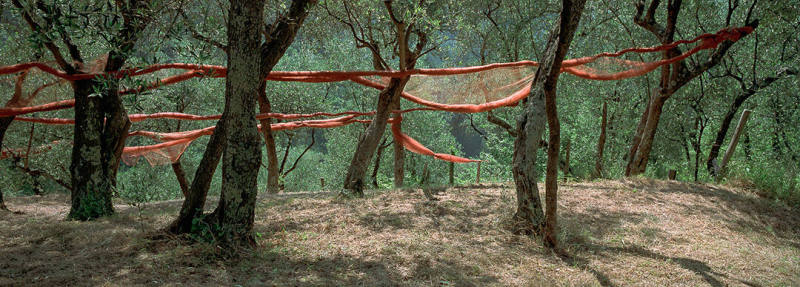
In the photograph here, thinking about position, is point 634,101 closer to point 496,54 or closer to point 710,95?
point 710,95

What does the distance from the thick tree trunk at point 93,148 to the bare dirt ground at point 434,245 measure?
9.5 inches

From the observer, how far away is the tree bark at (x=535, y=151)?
3.93 meters

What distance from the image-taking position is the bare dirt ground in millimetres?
3277

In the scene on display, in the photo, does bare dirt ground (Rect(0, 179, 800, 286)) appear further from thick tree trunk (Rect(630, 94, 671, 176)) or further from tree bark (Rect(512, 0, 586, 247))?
thick tree trunk (Rect(630, 94, 671, 176))

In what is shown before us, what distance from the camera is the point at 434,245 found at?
404 cm

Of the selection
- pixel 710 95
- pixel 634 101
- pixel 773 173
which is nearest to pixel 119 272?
pixel 773 173

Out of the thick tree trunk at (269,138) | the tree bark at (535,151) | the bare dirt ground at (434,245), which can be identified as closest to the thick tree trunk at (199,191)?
the bare dirt ground at (434,245)

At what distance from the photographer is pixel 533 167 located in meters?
4.24

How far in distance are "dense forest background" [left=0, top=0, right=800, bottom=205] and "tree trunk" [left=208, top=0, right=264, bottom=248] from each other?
512 millimetres

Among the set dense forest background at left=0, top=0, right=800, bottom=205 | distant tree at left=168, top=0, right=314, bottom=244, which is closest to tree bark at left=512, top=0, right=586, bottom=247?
Answer: dense forest background at left=0, top=0, right=800, bottom=205

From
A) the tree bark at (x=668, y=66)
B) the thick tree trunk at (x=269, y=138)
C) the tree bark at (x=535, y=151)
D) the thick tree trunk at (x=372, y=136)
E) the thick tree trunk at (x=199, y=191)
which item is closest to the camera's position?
the thick tree trunk at (x=199, y=191)

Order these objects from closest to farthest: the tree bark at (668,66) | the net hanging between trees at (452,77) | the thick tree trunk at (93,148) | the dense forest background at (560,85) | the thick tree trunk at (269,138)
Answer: the thick tree trunk at (93,148) < the net hanging between trees at (452,77) < the tree bark at (668,66) < the dense forest background at (560,85) < the thick tree trunk at (269,138)

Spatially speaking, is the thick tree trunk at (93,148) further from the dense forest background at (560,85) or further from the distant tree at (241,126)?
the distant tree at (241,126)

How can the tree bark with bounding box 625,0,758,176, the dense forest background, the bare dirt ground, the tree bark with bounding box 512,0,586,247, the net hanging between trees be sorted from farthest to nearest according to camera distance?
the dense forest background, the tree bark with bounding box 625,0,758,176, the net hanging between trees, the tree bark with bounding box 512,0,586,247, the bare dirt ground
